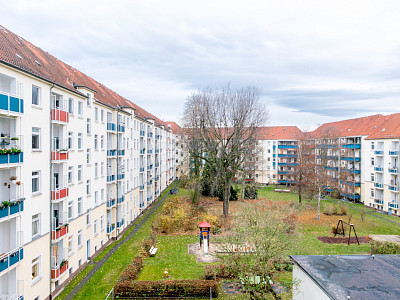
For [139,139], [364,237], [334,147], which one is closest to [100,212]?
[139,139]

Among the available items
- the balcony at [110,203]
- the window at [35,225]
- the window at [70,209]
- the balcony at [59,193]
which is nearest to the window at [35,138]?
the balcony at [59,193]

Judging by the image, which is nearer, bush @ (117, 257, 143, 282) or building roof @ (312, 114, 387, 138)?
bush @ (117, 257, 143, 282)

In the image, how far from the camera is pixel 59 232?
687 inches

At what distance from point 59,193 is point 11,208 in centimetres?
434

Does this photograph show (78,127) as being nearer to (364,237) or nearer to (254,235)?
(254,235)

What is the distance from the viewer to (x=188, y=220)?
31.4 meters

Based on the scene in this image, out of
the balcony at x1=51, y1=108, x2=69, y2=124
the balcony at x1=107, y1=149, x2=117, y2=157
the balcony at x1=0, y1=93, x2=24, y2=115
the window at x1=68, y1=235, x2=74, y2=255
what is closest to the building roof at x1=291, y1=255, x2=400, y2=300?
the window at x1=68, y1=235, x2=74, y2=255

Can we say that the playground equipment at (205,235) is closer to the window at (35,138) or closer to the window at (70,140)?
the window at (70,140)

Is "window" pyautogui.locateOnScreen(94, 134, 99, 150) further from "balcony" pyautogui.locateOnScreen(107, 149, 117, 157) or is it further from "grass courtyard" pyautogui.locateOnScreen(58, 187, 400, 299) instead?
"grass courtyard" pyautogui.locateOnScreen(58, 187, 400, 299)

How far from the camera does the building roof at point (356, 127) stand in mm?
52550

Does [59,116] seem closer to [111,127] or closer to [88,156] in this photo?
[88,156]

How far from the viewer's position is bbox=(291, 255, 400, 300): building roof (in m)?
10.9

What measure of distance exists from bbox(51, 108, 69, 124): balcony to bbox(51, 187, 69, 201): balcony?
434 centimetres

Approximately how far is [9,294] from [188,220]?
64.7 ft
